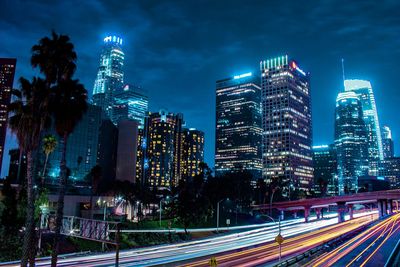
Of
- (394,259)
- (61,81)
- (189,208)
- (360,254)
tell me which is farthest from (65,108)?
(189,208)

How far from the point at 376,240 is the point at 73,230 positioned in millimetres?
54481

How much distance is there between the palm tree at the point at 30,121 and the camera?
29.0 metres

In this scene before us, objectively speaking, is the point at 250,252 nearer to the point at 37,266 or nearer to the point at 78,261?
the point at 78,261

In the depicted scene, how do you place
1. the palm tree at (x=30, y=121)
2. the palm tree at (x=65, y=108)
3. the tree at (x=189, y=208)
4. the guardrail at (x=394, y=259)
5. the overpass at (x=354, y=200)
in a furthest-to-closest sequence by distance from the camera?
the overpass at (x=354, y=200) → the tree at (x=189, y=208) → the guardrail at (x=394, y=259) → the palm tree at (x=65, y=108) → the palm tree at (x=30, y=121)

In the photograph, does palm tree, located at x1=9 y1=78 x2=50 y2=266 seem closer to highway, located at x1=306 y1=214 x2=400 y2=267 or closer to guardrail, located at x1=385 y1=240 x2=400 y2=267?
highway, located at x1=306 y1=214 x2=400 y2=267

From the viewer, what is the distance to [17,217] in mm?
61594

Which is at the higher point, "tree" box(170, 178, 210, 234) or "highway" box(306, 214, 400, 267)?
"tree" box(170, 178, 210, 234)

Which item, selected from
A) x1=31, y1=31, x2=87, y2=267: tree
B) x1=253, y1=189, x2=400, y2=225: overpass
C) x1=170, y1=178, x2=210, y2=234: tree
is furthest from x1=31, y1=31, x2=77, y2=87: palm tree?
x1=253, y1=189, x2=400, y2=225: overpass

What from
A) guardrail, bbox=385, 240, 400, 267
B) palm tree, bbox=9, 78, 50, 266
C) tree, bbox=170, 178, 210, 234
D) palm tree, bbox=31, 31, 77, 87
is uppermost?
palm tree, bbox=31, 31, 77, 87

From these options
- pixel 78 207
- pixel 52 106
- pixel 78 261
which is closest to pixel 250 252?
pixel 78 261

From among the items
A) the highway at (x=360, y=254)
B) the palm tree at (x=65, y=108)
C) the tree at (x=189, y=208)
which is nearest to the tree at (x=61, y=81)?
the palm tree at (x=65, y=108)

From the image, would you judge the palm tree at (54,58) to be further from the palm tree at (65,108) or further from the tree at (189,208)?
the tree at (189,208)

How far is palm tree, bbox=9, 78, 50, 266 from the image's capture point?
95.0ft

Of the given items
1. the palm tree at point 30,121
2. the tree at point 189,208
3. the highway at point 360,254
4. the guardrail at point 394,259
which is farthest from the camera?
the tree at point 189,208
